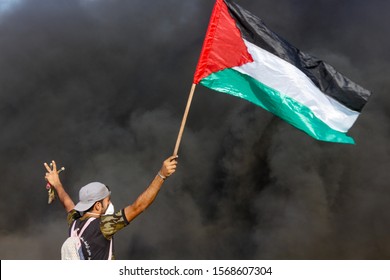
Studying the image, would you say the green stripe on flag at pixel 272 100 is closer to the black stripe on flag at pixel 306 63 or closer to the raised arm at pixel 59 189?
the black stripe on flag at pixel 306 63

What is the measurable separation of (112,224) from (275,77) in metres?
5.17

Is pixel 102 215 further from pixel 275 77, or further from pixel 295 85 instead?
pixel 295 85

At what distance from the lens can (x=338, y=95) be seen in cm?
975

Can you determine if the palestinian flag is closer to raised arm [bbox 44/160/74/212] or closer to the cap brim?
raised arm [bbox 44/160/74/212]

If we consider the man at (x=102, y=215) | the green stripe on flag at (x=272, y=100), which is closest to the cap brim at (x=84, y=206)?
the man at (x=102, y=215)

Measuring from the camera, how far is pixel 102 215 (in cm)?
654

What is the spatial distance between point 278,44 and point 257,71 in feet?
2.39

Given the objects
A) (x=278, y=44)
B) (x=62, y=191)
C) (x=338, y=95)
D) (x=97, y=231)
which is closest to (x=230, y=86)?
(x=278, y=44)

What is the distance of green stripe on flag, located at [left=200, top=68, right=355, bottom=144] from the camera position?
9531mm

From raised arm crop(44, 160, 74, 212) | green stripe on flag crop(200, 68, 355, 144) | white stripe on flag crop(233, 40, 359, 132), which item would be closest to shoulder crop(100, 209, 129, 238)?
raised arm crop(44, 160, 74, 212)

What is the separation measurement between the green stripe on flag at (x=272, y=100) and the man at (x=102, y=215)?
10.9 feet

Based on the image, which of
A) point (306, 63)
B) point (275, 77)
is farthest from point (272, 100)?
point (306, 63)
